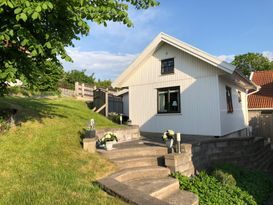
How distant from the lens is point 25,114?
1005 centimetres

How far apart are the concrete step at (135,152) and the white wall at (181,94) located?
4.75 m

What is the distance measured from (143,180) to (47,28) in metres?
4.40

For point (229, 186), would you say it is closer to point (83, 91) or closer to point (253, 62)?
point (83, 91)

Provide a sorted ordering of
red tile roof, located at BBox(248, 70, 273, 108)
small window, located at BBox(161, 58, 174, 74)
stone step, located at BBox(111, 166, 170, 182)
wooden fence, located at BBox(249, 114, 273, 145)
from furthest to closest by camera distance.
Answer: red tile roof, located at BBox(248, 70, 273, 108) < wooden fence, located at BBox(249, 114, 273, 145) < small window, located at BBox(161, 58, 174, 74) < stone step, located at BBox(111, 166, 170, 182)

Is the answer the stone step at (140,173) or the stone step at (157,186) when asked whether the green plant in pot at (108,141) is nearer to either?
the stone step at (140,173)

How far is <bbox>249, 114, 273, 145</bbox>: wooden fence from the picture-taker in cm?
1873

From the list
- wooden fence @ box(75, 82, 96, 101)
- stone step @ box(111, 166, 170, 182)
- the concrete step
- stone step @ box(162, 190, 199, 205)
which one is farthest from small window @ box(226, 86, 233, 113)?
wooden fence @ box(75, 82, 96, 101)

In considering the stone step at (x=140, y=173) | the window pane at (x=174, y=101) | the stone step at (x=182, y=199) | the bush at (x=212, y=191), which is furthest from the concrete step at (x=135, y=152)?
the window pane at (x=174, y=101)

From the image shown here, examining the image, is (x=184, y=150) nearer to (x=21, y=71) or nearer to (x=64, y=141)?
(x=64, y=141)

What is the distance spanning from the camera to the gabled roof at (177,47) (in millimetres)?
12242

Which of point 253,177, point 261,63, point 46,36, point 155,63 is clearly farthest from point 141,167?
point 261,63

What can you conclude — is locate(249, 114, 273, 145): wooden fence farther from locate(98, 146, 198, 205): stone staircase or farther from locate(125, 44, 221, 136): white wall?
locate(98, 146, 198, 205): stone staircase

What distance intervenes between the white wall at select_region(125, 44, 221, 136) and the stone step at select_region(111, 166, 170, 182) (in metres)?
5.92

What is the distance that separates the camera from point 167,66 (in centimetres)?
1503
